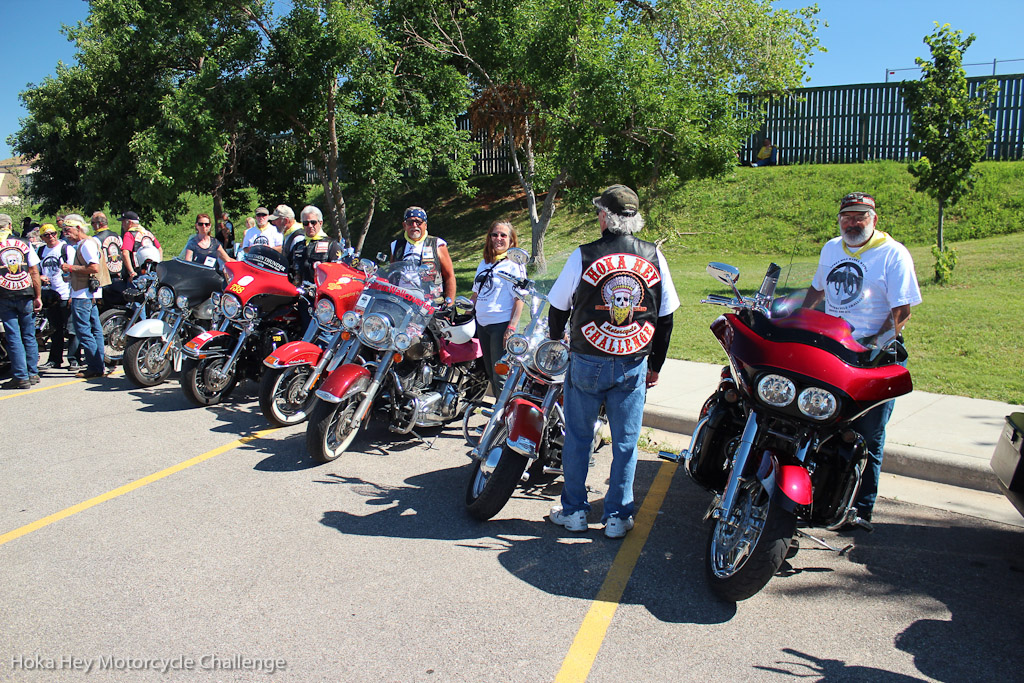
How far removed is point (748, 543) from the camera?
3.49 metres

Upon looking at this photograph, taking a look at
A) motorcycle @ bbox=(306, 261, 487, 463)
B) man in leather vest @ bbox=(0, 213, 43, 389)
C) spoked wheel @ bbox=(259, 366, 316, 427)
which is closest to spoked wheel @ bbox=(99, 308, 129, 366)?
man in leather vest @ bbox=(0, 213, 43, 389)

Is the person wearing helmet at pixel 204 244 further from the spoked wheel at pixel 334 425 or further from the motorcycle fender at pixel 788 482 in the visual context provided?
the motorcycle fender at pixel 788 482

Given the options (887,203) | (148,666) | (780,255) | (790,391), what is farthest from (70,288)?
(887,203)

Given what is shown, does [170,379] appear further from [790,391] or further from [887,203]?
[887,203]

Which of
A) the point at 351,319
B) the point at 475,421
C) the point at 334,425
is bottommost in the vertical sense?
the point at 475,421

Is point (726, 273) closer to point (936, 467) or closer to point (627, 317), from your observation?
point (627, 317)

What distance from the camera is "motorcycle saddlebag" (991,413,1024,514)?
12.0 ft

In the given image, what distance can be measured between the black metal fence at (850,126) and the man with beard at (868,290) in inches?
650

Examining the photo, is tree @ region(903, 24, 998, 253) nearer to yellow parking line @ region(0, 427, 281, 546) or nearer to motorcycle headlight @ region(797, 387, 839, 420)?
Answer: motorcycle headlight @ region(797, 387, 839, 420)

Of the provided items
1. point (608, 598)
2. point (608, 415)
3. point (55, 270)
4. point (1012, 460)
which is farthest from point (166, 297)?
point (1012, 460)

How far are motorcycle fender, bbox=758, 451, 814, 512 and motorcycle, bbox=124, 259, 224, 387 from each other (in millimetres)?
6148

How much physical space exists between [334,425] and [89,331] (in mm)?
4924

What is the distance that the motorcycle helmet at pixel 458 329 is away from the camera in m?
6.11

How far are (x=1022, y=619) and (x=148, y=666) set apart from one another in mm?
3850
